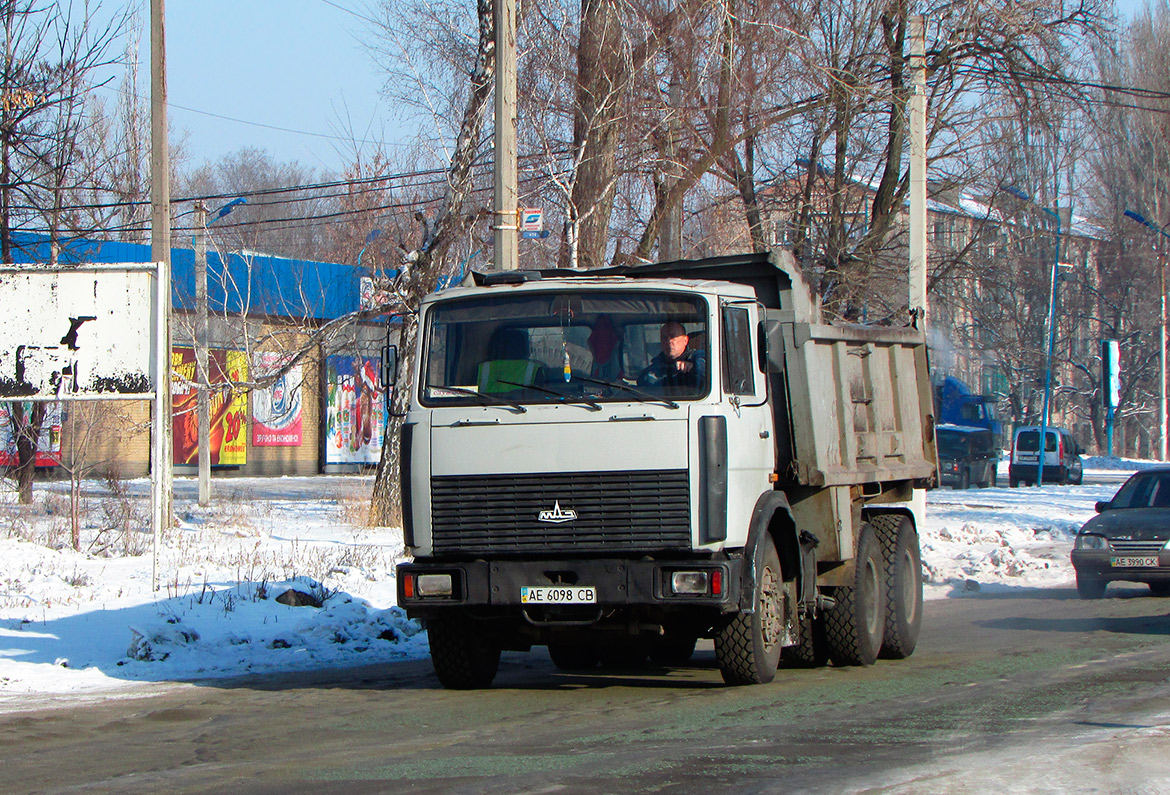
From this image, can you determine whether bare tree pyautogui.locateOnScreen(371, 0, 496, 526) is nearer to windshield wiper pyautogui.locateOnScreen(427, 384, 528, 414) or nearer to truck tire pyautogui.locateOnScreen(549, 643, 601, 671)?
truck tire pyautogui.locateOnScreen(549, 643, 601, 671)

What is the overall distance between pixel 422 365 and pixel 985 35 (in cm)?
1703

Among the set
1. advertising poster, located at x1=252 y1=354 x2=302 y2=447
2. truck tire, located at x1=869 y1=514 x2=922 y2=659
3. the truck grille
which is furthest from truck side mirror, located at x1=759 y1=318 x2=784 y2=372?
advertising poster, located at x1=252 y1=354 x2=302 y2=447

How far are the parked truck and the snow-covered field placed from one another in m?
2.32

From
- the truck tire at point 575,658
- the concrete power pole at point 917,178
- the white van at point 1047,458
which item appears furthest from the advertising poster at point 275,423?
the truck tire at point 575,658

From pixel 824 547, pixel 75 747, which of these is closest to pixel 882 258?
pixel 824 547

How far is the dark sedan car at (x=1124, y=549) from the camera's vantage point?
13.9 metres

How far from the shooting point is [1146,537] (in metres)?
14.0

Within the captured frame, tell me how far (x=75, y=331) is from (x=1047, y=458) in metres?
35.9

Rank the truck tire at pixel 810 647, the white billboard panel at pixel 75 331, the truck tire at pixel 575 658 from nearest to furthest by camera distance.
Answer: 1. the truck tire at pixel 810 647
2. the truck tire at pixel 575 658
3. the white billboard panel at pixel 75 331

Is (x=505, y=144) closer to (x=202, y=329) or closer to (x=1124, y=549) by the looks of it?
(x=1124, y=549)

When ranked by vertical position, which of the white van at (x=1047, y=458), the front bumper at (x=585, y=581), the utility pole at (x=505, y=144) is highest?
the utility pole at (x=505, y=144)

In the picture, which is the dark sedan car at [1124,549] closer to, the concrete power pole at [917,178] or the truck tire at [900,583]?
the truck tire at [900,583]

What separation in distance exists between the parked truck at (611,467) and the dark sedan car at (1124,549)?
6358 millimetres

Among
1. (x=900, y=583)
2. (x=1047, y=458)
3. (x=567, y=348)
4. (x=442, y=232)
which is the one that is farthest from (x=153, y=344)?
(x=1047, y=458)
